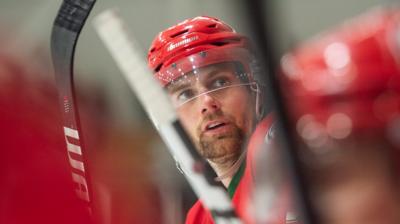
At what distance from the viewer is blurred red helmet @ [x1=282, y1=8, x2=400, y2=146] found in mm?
645

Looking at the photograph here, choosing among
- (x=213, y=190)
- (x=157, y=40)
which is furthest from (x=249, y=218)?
(x=157, y=40)

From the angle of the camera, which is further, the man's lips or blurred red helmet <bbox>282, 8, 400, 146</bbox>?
blurred red helmet <bbox>282, 8, 400, 146</bbox>

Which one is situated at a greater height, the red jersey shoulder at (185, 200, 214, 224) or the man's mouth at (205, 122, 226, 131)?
the man's mouth at (205, 122, 226, 131)

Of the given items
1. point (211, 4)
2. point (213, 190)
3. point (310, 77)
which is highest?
point (211, 4)

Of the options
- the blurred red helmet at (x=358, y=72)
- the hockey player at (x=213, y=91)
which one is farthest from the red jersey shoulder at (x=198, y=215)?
the blurred red helmet at (x=358, y=72)

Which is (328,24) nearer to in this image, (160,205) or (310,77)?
(310,77)

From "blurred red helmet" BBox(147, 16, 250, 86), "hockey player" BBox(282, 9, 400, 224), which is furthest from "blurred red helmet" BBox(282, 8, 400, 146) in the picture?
"blurred red helmet" BBox(147, 16, 250, 86)

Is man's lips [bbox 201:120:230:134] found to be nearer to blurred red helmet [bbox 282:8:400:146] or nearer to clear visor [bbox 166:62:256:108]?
clear visor [bbox 166:62:256:108]

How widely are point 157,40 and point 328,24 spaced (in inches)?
13.6

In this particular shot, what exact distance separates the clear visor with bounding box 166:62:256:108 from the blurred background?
3cm

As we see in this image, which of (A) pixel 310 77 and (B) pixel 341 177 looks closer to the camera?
(B) pixel 341 177

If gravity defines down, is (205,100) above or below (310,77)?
above

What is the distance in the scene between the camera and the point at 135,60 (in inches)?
12.9

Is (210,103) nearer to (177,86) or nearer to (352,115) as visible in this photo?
(177,86)
